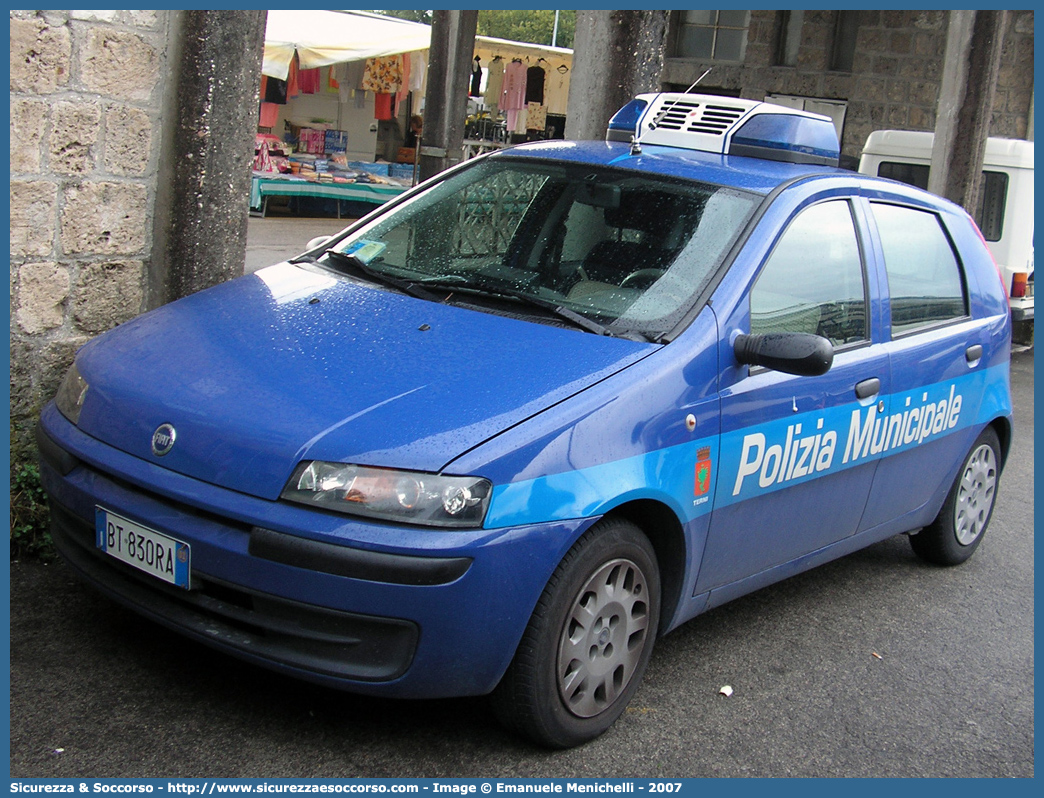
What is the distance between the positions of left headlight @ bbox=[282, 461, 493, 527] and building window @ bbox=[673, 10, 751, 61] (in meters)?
16.0

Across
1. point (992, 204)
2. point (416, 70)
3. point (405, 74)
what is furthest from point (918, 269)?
point (405, 74)

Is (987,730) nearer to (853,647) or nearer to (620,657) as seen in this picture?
(853,647)

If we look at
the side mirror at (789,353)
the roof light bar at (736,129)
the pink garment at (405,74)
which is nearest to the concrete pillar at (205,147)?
the roof light bar at (736,129)

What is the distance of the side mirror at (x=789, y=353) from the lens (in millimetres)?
3570

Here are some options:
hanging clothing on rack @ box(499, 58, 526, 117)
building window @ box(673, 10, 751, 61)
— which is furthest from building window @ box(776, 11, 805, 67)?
hanging clothing on rack @ box(499, 58, 526, 117)

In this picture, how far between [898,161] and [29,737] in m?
11.8

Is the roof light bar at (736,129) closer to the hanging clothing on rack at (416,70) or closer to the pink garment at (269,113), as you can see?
the pink garment at (269,113)

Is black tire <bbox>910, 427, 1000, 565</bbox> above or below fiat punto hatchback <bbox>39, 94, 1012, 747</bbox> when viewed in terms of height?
below

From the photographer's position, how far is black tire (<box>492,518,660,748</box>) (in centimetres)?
315

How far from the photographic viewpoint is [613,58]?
704 centimetres

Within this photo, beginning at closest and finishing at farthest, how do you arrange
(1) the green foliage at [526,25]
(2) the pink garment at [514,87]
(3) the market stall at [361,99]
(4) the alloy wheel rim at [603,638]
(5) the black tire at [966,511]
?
1. (4) the alloy wheel rim at [603,638]
2. (5) the black tire at [966,511]
3. (3) the market stall at [361,99]
4. (2) the pink garment at [514,87]
5. (1) the green foliage at [526,25]

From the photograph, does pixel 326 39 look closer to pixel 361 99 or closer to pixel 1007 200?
pixel 361 99

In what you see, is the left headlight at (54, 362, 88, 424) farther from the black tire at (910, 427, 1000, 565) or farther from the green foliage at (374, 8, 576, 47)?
the green foliage at (374, 8, 576, 47)

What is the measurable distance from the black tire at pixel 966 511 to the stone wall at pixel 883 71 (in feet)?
38.8
